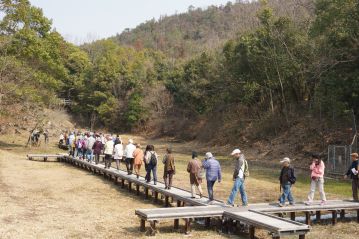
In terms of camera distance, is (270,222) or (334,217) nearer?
(270,222)

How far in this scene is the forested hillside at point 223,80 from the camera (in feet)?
92.5

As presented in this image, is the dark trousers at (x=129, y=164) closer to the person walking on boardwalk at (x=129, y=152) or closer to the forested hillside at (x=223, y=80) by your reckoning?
the person walking on boardwalk at (x=129, y=152)

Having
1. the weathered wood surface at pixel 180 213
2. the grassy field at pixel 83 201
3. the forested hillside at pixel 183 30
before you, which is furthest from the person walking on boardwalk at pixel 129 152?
the forested hillside at pixel 183 30

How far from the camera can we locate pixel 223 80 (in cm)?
5228

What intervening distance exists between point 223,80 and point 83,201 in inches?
1448

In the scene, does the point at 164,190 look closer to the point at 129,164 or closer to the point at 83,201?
the point at 83,201

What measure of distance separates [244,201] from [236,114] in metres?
Answer: 41.0

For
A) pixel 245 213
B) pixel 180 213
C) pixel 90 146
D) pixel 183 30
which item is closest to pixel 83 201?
pixel 180 213

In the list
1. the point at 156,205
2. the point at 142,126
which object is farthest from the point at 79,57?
the point at 156,205

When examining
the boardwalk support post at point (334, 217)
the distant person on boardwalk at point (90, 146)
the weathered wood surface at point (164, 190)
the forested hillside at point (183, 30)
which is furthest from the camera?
the forested hillside at point (183, 30)

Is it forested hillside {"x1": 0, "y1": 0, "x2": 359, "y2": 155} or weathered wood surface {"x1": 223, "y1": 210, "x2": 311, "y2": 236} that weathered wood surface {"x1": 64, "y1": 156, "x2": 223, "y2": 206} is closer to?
weathered wood surface {"x1": 223, "y1": 210, "x2": 311, "y2": 236}

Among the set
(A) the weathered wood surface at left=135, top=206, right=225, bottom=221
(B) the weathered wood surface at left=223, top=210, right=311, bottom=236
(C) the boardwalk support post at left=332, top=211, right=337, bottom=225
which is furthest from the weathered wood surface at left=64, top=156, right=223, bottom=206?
(C) the boardwalk support post at left=332, top=211, right=337, bottom=225

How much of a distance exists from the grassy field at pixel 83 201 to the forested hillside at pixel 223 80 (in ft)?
26.8

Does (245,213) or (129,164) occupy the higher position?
(129,164)
